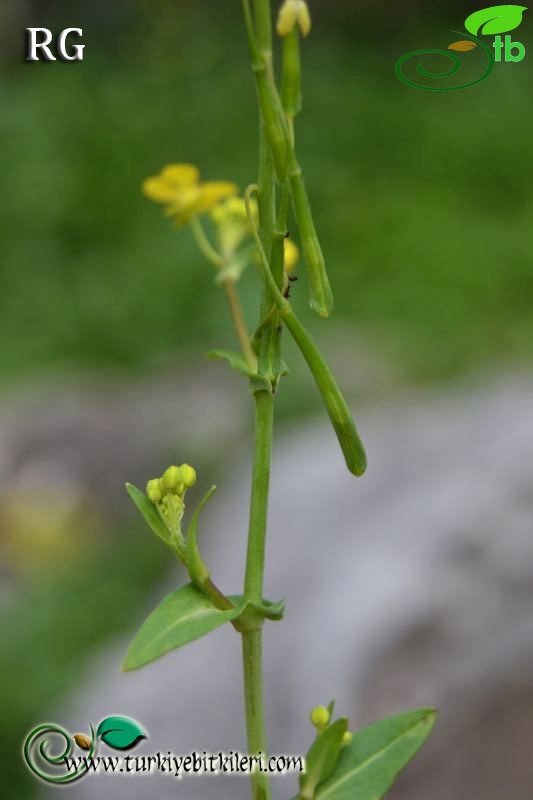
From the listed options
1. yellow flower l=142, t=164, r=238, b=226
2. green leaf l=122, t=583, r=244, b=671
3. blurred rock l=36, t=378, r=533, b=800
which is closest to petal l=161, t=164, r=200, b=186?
yellow flower l=142, t=164, r=238, b=226

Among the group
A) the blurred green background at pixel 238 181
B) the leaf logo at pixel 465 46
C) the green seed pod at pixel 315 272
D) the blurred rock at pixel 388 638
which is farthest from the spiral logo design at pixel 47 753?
the blurred green background at pixel 238 181

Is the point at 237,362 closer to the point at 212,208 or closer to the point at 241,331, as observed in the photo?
the point at 241,331

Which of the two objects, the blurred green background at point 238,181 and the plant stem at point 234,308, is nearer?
the plant stem at point 234,308

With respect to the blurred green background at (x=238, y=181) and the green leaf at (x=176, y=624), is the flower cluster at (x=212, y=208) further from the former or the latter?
the blurred green background at (x=238, y=181)

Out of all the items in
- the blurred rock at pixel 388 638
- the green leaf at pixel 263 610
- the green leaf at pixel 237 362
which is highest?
the green leaf at pixel 237 362

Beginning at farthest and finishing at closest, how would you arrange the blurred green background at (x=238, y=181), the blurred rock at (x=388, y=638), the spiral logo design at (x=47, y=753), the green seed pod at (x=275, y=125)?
the blurred green background at (x=238, y=181) → the blurred rock at (x=388, y=638) → the spiral logo design at (x=47, y=753) → the green seed pod at (x=275, y=125)

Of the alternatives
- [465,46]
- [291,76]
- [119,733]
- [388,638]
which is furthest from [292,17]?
[388,638]

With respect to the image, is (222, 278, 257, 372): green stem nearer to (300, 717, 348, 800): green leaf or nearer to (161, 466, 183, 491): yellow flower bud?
(161, 466, 183, 491): yellow flower bud
